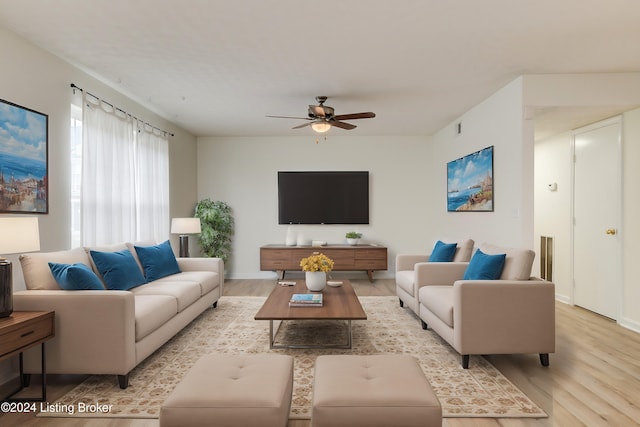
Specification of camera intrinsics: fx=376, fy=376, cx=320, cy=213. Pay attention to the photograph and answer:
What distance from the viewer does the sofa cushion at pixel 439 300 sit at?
3.05 m

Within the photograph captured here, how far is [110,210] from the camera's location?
162 inches

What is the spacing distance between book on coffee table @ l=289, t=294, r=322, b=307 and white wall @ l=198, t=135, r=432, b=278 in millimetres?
3408

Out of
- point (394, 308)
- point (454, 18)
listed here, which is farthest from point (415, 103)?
point (394, 308)

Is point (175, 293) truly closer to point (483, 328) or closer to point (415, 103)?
point (483, 328)

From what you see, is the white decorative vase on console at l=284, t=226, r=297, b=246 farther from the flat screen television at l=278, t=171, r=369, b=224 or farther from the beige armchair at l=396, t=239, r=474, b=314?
the beige armchair at l=396, t=239, r=474, b=314

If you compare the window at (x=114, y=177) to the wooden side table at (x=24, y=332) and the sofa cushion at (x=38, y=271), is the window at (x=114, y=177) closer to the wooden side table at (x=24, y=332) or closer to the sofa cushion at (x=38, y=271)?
the sofa cushion at (x=38, y=271)

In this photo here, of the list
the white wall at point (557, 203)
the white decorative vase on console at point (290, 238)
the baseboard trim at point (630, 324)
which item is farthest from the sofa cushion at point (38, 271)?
the white wall at point (557, 203)

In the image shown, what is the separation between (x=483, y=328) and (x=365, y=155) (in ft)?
14.9

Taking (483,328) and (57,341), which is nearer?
(57,341)

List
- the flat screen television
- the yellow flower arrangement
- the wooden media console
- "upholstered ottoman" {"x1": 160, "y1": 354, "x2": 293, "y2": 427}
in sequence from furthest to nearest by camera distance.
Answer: the flat screen television
the wooden media console
the yellow flower arrangement
"upholstered ottoman" {"x1": 160, "y1": 354, "x2": 293, "y2": 427}

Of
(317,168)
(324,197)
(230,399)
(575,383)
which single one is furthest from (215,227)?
(575,383)

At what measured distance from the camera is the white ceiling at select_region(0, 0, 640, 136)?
8.50ft

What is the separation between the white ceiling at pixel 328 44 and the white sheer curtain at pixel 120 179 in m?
0.48

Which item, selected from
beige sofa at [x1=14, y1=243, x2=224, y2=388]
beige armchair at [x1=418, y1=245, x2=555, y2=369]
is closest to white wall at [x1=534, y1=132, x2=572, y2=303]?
beige armchair at [x1=418, y1=245, x2=555, y2=369]
